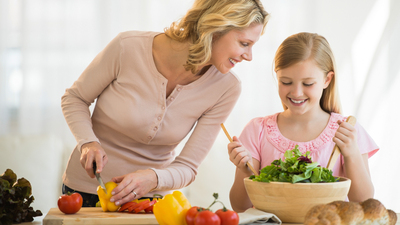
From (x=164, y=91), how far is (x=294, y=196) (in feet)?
2.32

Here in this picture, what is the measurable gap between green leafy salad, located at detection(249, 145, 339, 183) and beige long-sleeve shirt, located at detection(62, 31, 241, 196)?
1.46ft

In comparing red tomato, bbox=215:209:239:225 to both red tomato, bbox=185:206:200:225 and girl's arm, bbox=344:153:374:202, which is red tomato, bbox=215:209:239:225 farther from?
girl's arm, bbox=344:153:374:202

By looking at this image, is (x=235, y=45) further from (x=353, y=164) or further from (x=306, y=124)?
(x=353, y=164)

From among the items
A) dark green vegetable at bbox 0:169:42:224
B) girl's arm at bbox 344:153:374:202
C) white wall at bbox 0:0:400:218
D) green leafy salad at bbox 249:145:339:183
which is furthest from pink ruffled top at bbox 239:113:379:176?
white wall at bbox 0:0:400:218

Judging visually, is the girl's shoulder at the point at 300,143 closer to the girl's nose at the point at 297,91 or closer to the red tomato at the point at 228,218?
the girl's nose at the point at 297,91

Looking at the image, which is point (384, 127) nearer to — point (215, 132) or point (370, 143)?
point (370, 143)

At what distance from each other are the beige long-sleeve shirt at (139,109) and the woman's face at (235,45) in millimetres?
157

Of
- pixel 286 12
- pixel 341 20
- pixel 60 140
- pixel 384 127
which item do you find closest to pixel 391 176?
pixel 384 127

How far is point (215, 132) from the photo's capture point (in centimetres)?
161

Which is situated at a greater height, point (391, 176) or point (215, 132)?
point (215, 132)

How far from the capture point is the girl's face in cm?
154

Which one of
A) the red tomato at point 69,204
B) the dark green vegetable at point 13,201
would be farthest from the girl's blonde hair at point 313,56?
the dark green vegetable at point 13,201

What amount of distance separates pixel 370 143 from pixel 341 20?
1.89 m

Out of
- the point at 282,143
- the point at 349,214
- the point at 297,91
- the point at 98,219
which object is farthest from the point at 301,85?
the point at 98,219
